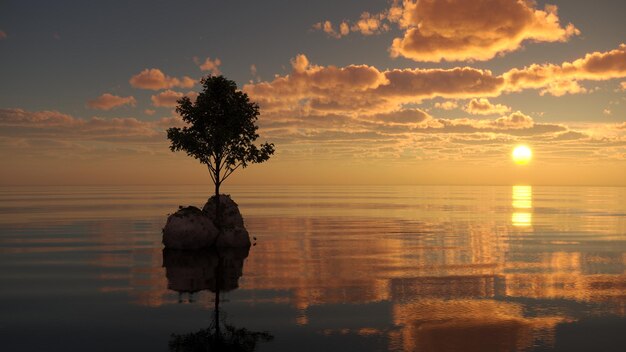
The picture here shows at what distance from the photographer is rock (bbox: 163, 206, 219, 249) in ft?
117

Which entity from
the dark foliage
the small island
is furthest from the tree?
the dark foliage

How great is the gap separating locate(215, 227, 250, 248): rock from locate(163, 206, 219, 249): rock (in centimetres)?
75

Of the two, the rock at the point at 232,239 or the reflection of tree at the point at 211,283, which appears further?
the rock at the point at 232,239

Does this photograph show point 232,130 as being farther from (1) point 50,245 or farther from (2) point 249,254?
(1) point 50,245

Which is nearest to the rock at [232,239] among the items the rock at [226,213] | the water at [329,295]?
the water at [329,295]

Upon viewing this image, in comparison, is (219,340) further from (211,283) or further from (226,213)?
(226,213)

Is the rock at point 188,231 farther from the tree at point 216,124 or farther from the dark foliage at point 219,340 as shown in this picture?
the dark foliage at point 219,340

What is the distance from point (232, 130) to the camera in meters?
40.2

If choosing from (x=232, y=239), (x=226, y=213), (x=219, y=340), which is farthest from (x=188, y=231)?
(x=219, y=340)

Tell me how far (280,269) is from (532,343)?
15.2 metres

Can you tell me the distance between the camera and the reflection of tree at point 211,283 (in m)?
14.8

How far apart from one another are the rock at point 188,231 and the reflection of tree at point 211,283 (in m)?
0.92

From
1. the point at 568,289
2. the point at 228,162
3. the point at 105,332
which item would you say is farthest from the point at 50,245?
the point at 568,289

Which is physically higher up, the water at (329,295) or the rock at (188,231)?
the rock at (188,231)
